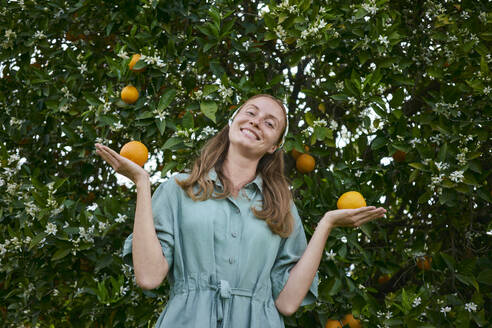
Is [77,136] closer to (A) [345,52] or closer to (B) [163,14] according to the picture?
(B) [163,14]

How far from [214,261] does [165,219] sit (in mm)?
179

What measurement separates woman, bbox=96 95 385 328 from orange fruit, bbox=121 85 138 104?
74 centimetres

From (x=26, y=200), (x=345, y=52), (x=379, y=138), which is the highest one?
(x=345, y=52)

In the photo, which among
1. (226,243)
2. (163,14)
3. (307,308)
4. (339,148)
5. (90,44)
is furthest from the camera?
(339,148)

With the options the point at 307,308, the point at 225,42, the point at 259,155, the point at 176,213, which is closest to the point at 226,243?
the point at 176,213

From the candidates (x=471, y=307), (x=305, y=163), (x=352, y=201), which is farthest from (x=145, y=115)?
(x=471, y=307)

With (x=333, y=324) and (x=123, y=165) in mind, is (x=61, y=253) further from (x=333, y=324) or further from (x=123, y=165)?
(x=333, y=324)

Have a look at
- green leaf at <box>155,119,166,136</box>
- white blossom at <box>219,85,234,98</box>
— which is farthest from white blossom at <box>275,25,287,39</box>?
green leaf at <box>155,119,166,136</box>

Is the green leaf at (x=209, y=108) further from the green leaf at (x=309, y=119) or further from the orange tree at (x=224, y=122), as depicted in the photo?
the green leaf at (x=309, y=119)

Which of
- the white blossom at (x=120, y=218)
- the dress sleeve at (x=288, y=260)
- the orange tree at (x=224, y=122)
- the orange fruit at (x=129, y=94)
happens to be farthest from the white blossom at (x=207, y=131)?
the dress sleeve at (x=288, y=260)

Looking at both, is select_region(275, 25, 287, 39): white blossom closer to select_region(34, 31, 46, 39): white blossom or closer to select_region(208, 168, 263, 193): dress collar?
select_region(208, 168, 263, 193): dress collar

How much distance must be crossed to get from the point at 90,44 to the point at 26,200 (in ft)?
3.28

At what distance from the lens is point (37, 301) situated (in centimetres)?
271

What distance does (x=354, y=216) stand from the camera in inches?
66.7
